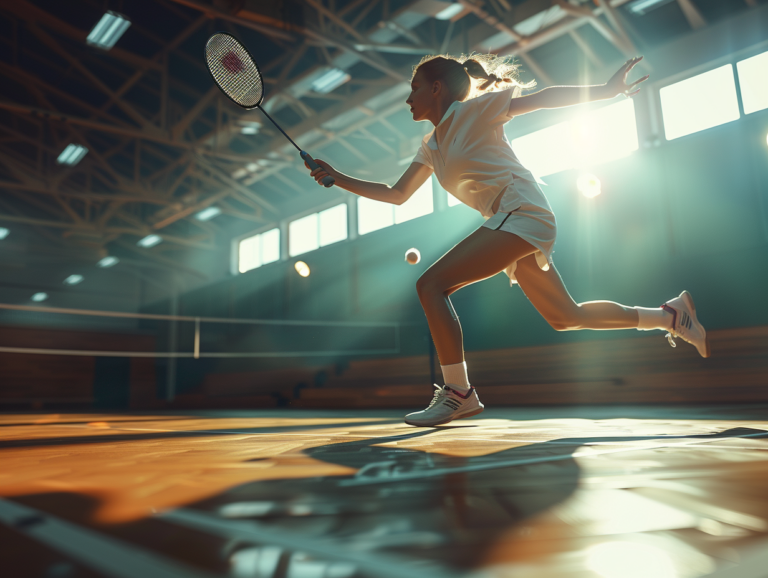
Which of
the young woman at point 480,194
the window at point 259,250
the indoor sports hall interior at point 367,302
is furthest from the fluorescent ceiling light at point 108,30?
the young woman at point 480,194

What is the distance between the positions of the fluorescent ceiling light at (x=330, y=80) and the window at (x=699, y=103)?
427 centimetres

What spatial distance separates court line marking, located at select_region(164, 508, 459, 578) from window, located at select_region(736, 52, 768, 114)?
24.4 feet

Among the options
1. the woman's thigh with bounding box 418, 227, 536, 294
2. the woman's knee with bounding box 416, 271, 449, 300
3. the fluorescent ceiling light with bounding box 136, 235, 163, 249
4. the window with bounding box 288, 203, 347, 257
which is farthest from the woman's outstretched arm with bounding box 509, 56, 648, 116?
the fluorescent ceiling light with bounding box 136, 235, 163, 249

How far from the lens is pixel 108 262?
15.4 meters

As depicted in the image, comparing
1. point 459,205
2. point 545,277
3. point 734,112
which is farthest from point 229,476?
point 459,205

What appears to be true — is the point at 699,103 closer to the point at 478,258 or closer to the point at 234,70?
the point at 234,70

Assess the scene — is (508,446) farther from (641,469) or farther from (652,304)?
(652,304)

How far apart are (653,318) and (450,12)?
5636 mm

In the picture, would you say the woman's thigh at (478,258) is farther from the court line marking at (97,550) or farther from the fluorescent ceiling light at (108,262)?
the fluorescent ceiling light at (108,262)

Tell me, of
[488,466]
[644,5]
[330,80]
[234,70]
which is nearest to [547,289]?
[488,466]

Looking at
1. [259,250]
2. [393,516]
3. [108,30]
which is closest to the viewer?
[393,516]

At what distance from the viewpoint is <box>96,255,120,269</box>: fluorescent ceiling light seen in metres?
15.0

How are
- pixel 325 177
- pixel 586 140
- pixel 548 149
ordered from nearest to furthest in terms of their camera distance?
pixel 325 177 < pixel 586 140 < pixel 548 149

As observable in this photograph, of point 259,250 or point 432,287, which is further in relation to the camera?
point 259,250
